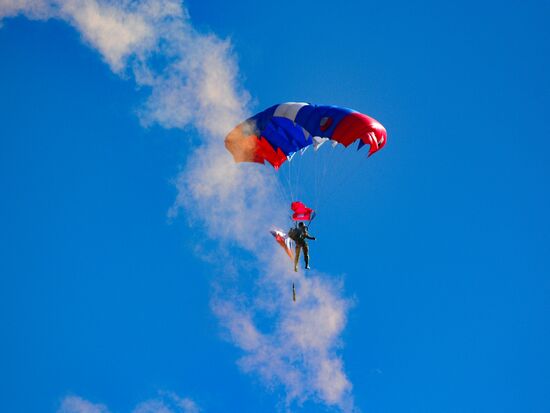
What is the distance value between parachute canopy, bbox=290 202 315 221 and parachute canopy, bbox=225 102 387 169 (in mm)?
2532

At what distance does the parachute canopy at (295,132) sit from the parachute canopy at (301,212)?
2532 mm

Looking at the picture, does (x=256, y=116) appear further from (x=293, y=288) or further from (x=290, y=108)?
(x=293, y=288)

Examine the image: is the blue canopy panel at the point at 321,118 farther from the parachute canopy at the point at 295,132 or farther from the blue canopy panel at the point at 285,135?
the blue canopy panel at the point at 285,135

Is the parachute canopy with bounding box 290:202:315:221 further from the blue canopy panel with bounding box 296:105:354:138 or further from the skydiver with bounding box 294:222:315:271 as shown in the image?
the blue canopy panel with bounding box 296:105:354:138

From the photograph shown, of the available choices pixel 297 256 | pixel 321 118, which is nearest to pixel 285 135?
pixel 321 118

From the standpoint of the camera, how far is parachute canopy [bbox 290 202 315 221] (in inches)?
876

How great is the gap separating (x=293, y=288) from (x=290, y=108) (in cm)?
724

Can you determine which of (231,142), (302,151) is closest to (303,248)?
(302,151)

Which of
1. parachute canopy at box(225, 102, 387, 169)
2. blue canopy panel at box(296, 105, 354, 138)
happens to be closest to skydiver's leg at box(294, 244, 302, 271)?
parachute canopy at box(225, 102, 387, 169)

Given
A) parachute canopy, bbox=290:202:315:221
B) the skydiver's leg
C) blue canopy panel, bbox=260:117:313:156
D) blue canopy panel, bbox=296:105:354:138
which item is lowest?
the skydiver's leg

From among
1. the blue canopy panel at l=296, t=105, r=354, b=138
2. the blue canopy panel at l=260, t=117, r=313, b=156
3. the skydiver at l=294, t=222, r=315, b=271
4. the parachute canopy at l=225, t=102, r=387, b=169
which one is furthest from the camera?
the blue canopy panel at l=260, t=117, r=313, b=156

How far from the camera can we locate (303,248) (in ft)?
72.6

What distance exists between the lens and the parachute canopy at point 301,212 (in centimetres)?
2225

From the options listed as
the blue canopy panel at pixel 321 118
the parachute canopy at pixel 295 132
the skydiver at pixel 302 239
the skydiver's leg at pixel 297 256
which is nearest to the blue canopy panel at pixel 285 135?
the parachute canopy at pixel 295 132
